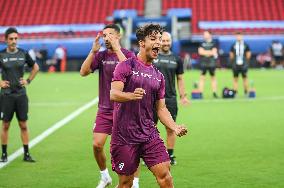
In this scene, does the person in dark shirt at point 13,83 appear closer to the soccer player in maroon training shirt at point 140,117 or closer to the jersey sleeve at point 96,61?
the jersey sleeve at point 96,61

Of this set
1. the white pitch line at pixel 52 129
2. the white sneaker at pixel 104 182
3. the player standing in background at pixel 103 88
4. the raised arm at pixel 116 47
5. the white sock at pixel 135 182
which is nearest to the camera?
the raised arm at pixel 116 47

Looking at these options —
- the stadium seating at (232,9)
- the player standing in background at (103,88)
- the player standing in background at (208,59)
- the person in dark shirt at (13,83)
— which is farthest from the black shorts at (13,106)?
the stadium seating at (232,9)

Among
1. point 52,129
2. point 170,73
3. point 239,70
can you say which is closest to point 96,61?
point 170,73

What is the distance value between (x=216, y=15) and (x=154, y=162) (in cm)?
4411

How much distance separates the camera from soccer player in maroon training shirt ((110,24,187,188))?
26.9 feet

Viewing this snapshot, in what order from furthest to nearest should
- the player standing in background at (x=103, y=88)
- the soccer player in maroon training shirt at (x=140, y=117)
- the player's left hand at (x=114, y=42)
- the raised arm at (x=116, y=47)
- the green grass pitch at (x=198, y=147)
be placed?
the green grass pitch at (x=198, y=147) < the player standing in background at (x=103, y=88) < the player's left hand at (x=114, y=42) < the raised arm at (x=116, y=47) < the soccer player in maroon training shirt at (x=140, y=117)

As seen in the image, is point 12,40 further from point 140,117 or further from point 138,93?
point 138,93

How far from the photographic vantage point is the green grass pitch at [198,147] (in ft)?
37.4

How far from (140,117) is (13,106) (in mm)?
5009

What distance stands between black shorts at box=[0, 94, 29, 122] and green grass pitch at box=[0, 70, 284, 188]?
2.98ft

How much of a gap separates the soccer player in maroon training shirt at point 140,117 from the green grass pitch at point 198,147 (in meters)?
2.53

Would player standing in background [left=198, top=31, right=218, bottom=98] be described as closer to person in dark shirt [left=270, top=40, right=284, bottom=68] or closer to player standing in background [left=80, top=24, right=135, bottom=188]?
player standing in background [left=80, top=24, right=135, bottom=188]

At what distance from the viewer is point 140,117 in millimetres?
8391

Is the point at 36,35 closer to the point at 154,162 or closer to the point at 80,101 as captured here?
the point at 80,101
